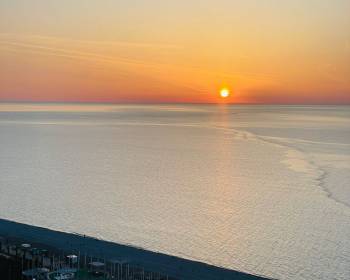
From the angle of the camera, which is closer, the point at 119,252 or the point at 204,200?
the point at 119,252

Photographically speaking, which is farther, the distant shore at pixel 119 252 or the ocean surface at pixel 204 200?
the ocean surface at pixel 204 200

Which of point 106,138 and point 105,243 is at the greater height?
point 106,138

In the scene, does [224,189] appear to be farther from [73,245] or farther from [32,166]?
[32,166]

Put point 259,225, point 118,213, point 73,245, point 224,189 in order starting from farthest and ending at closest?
point 224,189, point 118,213, point 259,225, point 73,245

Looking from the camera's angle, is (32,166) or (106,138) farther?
(106,138)

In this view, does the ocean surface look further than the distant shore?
Yes

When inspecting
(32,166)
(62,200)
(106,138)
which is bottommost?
(62,200)

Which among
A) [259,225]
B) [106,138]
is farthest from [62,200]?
[106,138]

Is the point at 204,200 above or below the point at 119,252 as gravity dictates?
above
